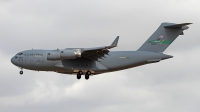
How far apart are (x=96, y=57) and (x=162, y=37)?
4996 mm

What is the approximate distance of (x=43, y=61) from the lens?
33.0 metres

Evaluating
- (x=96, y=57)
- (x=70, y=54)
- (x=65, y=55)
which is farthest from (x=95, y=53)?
(x=65, y=55)

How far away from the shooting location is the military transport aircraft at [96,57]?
32625mm

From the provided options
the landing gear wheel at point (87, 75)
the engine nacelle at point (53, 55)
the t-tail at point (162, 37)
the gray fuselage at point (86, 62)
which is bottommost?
the landing gear wheel at point (87, 75)

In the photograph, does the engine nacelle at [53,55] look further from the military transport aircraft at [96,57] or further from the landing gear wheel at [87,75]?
the landing gear wheel at [87,75]

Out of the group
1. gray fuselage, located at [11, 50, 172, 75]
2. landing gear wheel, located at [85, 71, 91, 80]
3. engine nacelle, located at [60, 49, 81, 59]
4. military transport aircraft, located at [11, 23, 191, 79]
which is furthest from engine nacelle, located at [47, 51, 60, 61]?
landing gear wheel, located at [85, 71, 91, 80]

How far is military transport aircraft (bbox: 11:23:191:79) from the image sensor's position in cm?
3262

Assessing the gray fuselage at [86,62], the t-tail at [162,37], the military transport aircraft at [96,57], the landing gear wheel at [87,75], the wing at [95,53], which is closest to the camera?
the wing at [95,53]

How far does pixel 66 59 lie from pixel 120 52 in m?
3.59

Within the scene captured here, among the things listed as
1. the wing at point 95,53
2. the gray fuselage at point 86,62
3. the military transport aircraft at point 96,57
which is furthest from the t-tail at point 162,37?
the wing at point 95,53

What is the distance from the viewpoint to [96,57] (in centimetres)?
3381

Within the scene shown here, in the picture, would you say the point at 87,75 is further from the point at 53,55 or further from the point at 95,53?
the point at 53,55

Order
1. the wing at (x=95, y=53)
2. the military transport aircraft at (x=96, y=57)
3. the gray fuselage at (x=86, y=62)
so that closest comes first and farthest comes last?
1. the wing at (x=95, y=53)
2. the military transport aircraft at (x=96, y=57)
3. the gray fuselage at (x=86, y=62)

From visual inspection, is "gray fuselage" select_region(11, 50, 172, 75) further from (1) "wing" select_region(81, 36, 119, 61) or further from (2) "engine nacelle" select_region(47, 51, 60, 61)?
(2) "engine nacelle" select_region(47, 51, 60, 61)
